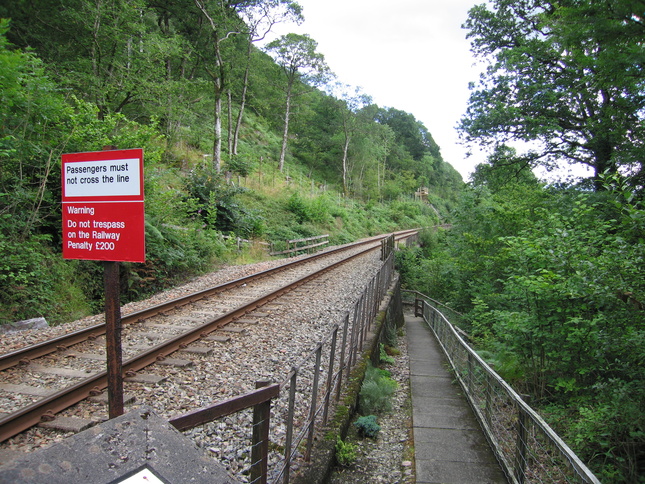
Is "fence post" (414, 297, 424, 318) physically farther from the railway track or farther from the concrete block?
the concrete block

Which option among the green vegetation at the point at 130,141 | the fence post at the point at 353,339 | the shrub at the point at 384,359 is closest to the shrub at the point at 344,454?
the fence post at the point at 353,339

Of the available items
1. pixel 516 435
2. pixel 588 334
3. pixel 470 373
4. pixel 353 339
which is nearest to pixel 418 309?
pixel 470 373

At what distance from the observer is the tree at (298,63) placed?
3167 cm

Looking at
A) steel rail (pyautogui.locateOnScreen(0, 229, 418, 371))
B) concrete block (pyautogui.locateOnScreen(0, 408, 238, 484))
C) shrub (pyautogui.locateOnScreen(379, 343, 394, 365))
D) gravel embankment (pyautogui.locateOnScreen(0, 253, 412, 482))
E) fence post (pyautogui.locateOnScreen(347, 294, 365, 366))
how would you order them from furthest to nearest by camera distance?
1. shrub (pyautogui.locateOnScreen(379, 343, 394, 365))
2. fence post (pyautogui.locateOnScreen(347, 294, 365, 366))
3. steel rail (pyautogui.locateOnScreen(0, 229, 418, 371))
4. gravel embankment (pyautogui.locateOnScreen(0, 253, 412, 482))
5. concrete block (pyautogui.locateOnScreen(0, 408, 238, 484))

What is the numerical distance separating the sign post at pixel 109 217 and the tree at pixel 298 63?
106ft

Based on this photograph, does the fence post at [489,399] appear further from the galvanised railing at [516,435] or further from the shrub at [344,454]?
the shrub at [344,454]

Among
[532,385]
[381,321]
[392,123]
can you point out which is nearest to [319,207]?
[381,321]

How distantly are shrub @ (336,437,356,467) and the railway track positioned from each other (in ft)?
4.89

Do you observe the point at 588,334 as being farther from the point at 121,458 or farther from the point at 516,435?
the point at 121,458

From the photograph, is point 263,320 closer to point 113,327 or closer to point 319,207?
point 113,327

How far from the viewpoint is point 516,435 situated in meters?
4.07

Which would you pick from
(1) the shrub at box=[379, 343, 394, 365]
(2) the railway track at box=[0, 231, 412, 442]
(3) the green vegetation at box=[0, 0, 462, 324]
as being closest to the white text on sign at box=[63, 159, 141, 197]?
(2) the railway track at box=[0, 231, 412, 442]

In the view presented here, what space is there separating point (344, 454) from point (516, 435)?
177 centimetres

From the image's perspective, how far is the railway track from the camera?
4.06 m
